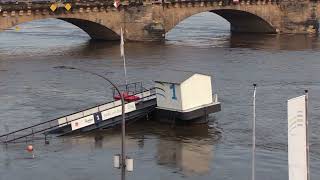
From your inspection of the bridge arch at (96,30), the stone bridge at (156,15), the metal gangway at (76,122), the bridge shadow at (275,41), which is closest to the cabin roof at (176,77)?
the metal gangway at (76,122)

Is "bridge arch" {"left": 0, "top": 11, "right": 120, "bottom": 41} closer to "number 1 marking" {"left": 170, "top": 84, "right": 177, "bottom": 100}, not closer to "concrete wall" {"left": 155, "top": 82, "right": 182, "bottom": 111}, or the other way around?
"concrete wall" {"left": 155, "top": 82, "right": 182, "bottom": 111}

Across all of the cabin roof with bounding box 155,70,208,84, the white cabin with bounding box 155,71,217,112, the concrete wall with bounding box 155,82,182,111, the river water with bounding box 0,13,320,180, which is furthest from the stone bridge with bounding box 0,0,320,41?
the white cabin with bounding box 155,71,217,112

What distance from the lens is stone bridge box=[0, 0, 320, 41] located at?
75.8 m

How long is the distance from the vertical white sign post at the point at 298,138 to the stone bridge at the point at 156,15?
57110 mm

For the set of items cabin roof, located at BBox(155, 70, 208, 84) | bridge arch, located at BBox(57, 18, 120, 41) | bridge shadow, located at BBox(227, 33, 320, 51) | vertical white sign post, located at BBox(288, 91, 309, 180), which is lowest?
bridge shadow, located at BBox(227, 33, 320, 51)

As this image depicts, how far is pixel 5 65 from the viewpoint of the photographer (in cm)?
6312

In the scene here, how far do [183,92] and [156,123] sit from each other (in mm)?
2664

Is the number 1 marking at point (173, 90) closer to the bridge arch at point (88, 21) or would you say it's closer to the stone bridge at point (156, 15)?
the stone bridge at point (156, 15)

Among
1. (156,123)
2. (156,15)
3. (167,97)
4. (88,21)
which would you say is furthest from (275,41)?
(167,97)

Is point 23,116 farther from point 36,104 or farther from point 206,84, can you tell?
point 206,84

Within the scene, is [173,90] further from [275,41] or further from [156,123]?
[275,41]

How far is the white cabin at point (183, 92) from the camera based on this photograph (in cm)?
3966

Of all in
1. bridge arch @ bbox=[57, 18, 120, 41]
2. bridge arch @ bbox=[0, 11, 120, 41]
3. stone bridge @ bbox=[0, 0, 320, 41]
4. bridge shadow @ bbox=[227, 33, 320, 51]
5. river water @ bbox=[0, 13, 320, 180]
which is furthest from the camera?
bridge arch @ bbox=[57, 18, 120, 41]

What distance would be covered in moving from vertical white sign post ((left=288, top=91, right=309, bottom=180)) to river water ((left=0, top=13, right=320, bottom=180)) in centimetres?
939
